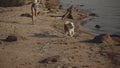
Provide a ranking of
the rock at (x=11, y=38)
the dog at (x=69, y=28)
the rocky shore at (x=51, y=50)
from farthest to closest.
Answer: the dog at (x=69, y=28) → the rock at (x=11, y=38) → the rocky shore at (x=51, y=50)

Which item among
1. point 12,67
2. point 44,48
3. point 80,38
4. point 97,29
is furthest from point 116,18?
Answer: point 12,67

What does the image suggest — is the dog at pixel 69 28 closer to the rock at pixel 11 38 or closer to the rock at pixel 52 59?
the rock at pixel 11 38

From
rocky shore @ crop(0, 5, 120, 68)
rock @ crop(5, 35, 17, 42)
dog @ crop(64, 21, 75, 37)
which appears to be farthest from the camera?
dog @ crop(64, 21, 75, 37)

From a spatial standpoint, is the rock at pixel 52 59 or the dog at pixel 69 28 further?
the dog at pixel 69 28

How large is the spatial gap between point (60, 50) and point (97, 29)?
10.9 meters

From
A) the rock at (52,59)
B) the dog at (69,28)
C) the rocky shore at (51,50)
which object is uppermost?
the dog at (69,28)

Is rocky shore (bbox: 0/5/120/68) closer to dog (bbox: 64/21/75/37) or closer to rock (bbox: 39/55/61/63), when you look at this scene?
rock (bbox: 39/55/61/63)

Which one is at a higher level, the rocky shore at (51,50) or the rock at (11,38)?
the rock at (11,38)

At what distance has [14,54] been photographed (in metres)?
12.0

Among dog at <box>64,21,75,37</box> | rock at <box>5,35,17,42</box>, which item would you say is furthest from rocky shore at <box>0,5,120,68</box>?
dog at <box>64,21,75,37</box>

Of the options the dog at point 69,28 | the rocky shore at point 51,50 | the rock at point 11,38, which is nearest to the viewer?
the rocky shore at point 51,50

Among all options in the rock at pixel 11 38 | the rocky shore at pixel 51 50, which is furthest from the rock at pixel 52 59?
Result: the rock at pixel 11 38

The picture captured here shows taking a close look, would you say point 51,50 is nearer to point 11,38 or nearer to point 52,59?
point 52,59

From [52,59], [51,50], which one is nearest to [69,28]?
[51,50]
